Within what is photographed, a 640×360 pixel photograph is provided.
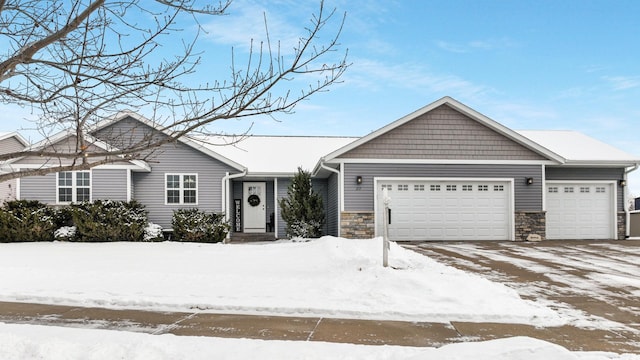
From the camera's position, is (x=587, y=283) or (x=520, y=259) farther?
(x=520, y=259)

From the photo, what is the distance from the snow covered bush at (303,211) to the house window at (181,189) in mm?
3376

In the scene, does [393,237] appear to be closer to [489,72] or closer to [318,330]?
[489,72]

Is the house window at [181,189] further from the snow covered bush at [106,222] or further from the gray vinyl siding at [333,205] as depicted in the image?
the gray vinyl siding at [333,205]

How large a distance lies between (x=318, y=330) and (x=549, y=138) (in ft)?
61.1

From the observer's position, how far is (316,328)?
5.21 metres

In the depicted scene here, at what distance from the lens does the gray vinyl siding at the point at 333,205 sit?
1617 centimetres

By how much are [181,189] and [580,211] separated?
1479 cm

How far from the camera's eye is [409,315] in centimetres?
569

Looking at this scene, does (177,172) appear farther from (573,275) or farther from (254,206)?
(573,275)

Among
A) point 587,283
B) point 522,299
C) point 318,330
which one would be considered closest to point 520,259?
point 587,283

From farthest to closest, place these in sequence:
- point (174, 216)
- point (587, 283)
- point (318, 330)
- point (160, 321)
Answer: point (174, 216)
point (587, 283)
point (160, 321)
point (318, 330)

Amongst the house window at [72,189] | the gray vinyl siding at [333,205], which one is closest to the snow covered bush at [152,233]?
the house window at [72,189]

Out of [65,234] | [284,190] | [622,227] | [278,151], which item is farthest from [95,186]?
[622,227]

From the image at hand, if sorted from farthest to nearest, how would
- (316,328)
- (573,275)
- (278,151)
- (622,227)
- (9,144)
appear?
1. (9,144)
2. (278,151)
3. (622,227)
4. (573,275)
5. (316,328)
